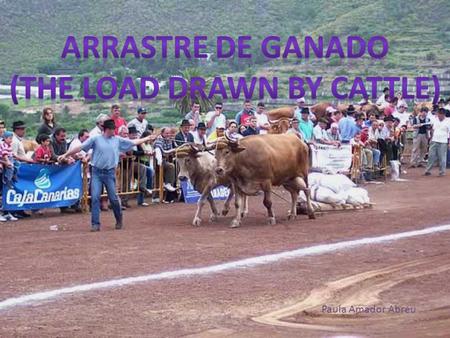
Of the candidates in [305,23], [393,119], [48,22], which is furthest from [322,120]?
[305,23]

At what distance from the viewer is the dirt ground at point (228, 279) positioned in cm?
1064

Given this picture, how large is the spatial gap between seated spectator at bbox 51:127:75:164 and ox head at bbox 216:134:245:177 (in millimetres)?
3717

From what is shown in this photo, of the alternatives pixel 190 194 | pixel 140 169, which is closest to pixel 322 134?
pixel 190 194

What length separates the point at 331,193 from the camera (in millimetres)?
20719

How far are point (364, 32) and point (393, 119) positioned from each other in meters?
34.5

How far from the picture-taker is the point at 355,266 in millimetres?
14266

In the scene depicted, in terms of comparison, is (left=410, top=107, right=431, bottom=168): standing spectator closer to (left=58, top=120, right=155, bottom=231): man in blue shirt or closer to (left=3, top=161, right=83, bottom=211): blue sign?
(left=3, top=161, right=83, bottom=211): blue sign

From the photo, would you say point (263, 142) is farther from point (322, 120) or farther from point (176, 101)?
point (176, 101)

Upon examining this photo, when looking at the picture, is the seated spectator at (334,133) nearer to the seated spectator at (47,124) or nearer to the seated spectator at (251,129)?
the seated spectator at (251,129)

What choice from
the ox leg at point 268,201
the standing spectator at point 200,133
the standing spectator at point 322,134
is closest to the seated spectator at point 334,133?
the standing spectator at point 322,134

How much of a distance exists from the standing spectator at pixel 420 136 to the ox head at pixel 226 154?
14.1 metres

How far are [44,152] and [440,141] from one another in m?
12.8

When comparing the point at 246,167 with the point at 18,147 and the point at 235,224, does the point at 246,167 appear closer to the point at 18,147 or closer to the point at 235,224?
the point at 235,224

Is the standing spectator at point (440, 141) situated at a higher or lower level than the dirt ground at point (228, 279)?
higher
